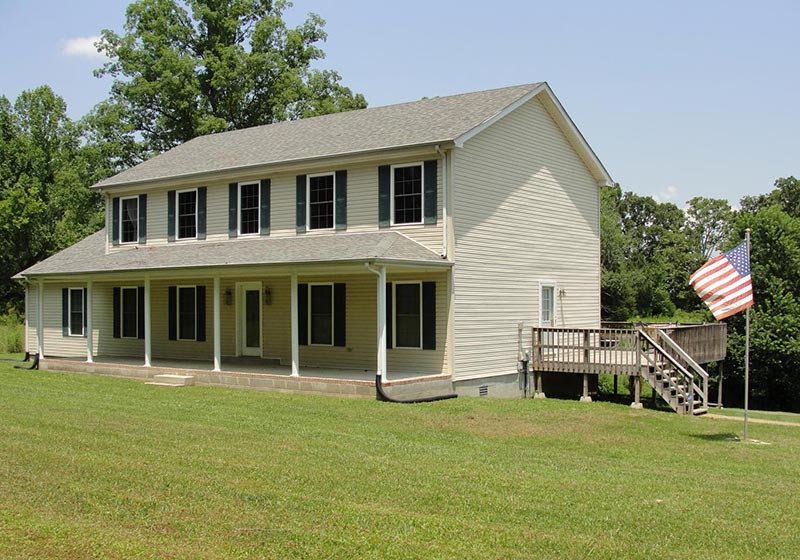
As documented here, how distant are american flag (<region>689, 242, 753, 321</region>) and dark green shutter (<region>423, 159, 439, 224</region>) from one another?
601 centimetres

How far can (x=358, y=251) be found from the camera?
55.5ft

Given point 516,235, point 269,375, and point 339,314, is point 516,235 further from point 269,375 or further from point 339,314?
point 269,375

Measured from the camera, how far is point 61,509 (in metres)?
7.40

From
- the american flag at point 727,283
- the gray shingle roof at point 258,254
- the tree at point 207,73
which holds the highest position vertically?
the tree at point 207,73

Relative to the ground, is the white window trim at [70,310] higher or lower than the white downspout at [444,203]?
lower

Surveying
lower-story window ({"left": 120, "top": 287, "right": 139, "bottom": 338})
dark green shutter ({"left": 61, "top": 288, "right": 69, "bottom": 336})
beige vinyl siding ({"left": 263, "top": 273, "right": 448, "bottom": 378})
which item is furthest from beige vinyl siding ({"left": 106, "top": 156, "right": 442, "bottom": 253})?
dark green shutter ({"left": 61, "top": 288, "right": 69, "bottom": 336})

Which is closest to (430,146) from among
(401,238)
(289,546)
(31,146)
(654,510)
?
(401,238)

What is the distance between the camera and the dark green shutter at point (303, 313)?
2011 centimetres

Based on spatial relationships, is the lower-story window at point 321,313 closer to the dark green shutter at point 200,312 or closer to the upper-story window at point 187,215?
the dark green shutter at point 200,312

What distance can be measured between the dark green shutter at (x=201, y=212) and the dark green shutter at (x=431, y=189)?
711 cm

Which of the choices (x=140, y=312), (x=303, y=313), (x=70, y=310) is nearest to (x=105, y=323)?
(x=70, y=310)

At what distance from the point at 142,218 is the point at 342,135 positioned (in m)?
6.86

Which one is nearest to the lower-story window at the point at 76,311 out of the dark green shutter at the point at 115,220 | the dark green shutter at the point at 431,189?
the dark green shutter at the point at 115,220

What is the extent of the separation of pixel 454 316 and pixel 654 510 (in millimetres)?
10022
